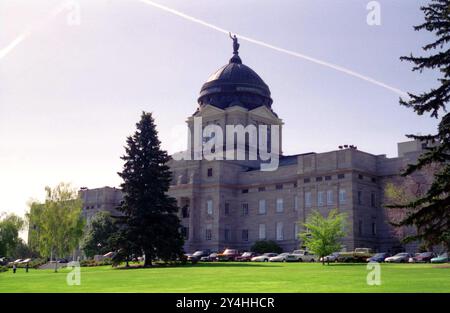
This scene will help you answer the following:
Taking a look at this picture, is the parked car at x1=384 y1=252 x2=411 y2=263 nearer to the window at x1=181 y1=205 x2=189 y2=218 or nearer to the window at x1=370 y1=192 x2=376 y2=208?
the window at x1=370 y1=192 x2=376 y2=208

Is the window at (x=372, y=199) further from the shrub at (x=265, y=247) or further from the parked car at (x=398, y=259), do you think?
the parked car at (x=398, y=259)

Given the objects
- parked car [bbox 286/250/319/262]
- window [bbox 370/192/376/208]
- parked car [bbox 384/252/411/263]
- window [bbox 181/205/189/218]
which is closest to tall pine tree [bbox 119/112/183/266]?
parked car [bbox 286/250/319/262]

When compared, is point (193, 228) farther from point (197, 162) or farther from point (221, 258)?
point (221, 258)

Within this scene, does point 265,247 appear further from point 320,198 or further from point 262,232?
point 320,198

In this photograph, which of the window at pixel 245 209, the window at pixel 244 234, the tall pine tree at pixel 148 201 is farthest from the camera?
the window at pixel 245 209

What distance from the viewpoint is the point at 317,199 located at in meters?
81.1

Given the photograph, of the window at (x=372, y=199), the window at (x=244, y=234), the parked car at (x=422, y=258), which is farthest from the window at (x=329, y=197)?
the parked car at (x=422, y=258)

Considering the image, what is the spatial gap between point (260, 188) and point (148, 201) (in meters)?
35.5

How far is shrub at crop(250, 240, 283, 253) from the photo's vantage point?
269 ft

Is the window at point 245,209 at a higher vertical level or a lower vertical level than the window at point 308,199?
lower

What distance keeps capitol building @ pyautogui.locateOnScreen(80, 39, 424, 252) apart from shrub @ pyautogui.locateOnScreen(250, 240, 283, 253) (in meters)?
2.14

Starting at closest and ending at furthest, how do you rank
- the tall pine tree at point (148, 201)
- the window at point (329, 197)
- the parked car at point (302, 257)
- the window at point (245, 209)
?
the tall pine tree at point (148, 201), the parked car at point (302, 257), the window at point (329, 197), the window at point (245, 209)

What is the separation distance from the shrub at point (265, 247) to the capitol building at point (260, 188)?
2.14 meters

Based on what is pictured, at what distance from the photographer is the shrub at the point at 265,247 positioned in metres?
82.1
